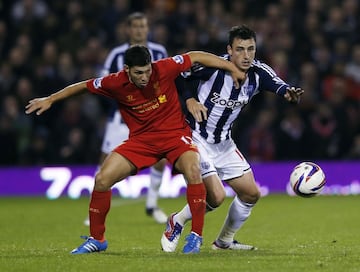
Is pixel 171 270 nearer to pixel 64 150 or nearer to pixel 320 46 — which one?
pixel 64 150

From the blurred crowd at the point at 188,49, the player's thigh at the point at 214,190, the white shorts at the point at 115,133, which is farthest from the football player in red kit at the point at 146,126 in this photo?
the blurred crowd at the point at 188,49

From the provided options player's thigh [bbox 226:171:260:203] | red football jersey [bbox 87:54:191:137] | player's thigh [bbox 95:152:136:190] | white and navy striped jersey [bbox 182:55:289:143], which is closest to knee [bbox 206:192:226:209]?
player's thigh [bbox 226:171:260:203]

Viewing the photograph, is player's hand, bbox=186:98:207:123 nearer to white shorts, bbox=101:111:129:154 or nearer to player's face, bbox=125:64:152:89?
player's face, bbox=125:64:152:89

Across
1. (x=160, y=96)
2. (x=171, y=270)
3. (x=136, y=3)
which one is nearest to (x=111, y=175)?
(x=160, y=96)

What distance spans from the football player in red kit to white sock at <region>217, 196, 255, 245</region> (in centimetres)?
57

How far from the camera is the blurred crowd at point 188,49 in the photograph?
16.9 m

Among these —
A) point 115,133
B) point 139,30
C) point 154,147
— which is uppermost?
point 139,30

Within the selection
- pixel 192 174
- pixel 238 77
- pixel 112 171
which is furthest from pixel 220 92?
pixel 112 171

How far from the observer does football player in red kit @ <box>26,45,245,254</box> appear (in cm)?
845

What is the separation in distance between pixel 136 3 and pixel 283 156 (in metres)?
4.86

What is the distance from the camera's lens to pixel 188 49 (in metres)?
17.8

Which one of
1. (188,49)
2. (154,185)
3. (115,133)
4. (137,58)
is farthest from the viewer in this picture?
(188,49)

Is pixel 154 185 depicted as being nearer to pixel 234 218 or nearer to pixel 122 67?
pixel 122 67

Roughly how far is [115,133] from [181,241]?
2.70 meters
